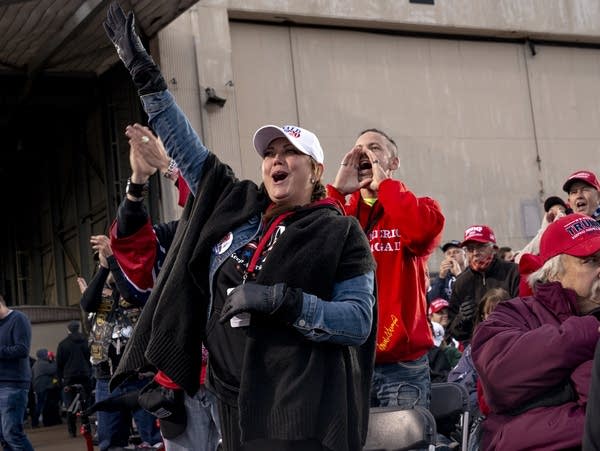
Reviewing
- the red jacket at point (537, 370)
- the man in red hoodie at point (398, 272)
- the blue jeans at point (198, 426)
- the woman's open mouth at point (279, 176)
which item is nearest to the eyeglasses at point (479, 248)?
the man in red hoodie at point (398, 272)

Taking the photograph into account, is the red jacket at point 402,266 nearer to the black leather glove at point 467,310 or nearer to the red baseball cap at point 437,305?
the black leather glove at point 467,310

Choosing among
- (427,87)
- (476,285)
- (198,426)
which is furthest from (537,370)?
(427,87)

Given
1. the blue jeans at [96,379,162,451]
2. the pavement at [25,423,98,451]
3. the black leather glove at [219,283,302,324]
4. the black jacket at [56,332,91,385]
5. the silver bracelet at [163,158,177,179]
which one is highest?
the silver bracelet at [163,158,177,179]

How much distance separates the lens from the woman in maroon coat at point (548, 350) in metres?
3.49

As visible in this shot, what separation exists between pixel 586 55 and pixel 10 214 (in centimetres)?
1962

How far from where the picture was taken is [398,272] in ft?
15.2

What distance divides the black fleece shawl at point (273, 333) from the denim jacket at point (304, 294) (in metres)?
0.04

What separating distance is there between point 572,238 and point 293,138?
126cm

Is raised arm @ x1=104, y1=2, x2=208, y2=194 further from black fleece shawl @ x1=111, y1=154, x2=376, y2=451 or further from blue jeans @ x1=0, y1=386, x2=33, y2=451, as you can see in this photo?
Answer: blue jeans @ x1=0, y1=386, x2=33, y2=451

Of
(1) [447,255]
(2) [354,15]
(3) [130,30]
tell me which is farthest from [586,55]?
(3) [130,30]

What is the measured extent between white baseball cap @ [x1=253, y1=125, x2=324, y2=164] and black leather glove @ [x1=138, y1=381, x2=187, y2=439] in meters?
1.43

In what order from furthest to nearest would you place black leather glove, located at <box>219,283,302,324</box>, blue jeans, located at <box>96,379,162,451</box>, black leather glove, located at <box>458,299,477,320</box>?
blue jeans, located at <box>96,379,162,451</box> < black leather glove, located at <box>458,299,477,320</box> < black leather glove, located at <box>219,283,302,324</box>

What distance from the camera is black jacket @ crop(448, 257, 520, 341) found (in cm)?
803

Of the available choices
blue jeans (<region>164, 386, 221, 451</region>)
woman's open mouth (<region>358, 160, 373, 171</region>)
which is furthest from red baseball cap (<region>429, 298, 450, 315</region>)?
blue jeans (<region>164, 386, 221, 451</region>)
